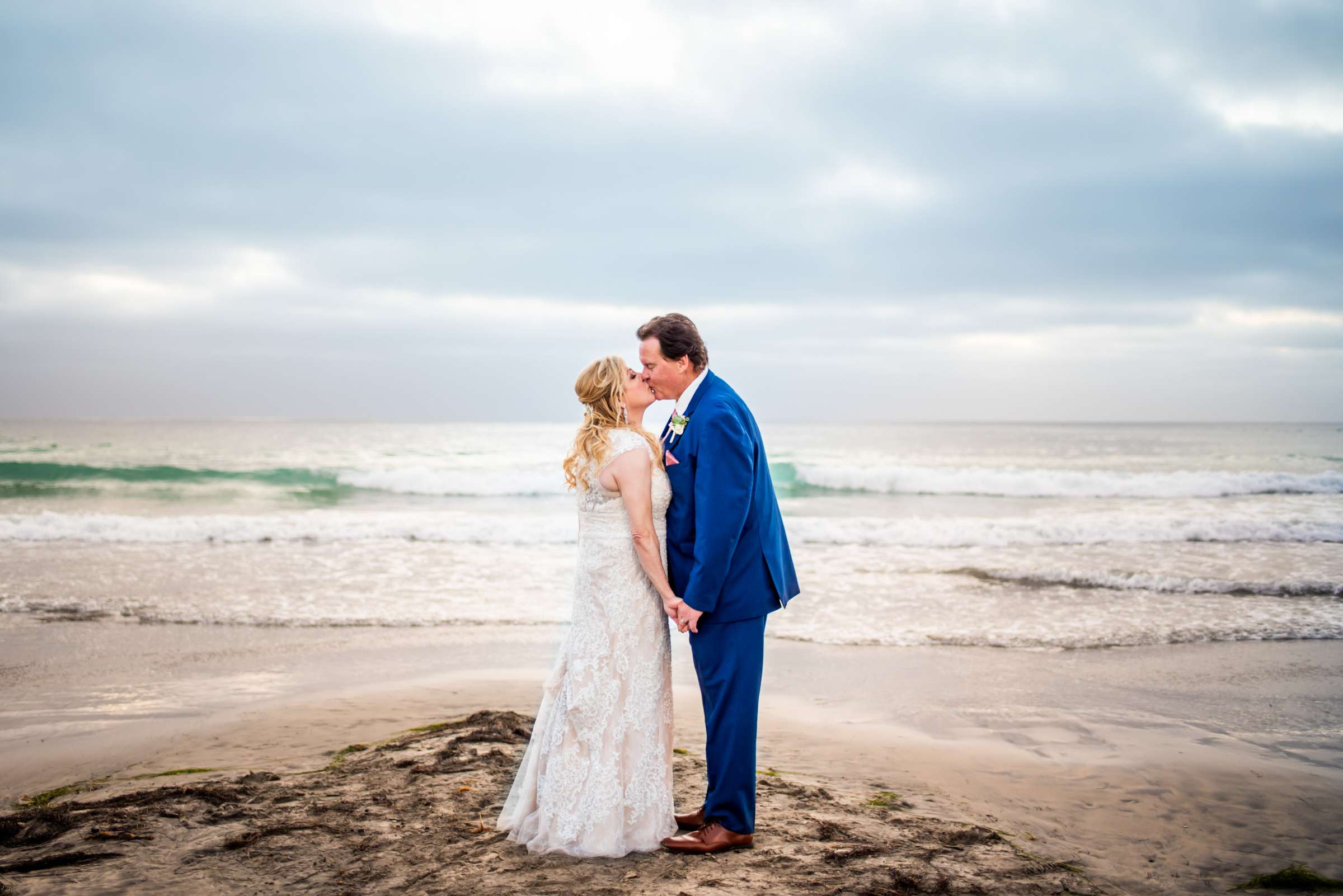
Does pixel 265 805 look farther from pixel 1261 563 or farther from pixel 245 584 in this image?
pixel 1261 563

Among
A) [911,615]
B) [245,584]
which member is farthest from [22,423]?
[911,615]

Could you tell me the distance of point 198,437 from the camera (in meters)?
44.7

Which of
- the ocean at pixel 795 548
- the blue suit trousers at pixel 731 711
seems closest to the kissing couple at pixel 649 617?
the blue suit trousers at pixel 731 711

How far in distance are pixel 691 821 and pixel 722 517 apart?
1487 millimetres

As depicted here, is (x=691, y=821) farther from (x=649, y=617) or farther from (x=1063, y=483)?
(x=1063, y=483)

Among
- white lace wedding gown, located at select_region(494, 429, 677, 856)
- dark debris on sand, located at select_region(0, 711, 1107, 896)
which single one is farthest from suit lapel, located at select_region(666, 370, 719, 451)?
dark debris on sand, located at select_region(0, 711, 1107, 896)

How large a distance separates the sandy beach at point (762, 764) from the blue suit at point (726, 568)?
381 millimetres

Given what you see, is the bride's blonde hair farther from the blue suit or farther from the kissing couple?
the blue suit

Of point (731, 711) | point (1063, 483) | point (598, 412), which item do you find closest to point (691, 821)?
point (731, 711)

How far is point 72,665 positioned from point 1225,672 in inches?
380

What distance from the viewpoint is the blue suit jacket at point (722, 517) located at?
3195mm

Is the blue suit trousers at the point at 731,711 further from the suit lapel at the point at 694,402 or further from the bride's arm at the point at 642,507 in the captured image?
the suit lapel at the point at 694,402

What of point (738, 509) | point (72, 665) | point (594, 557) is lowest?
point (72, 665)

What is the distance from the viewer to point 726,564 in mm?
3193
